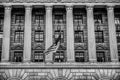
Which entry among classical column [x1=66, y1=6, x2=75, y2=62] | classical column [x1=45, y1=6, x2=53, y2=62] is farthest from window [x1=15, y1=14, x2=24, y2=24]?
classical column [x1=66, y1=6, x2=75, y2=62]

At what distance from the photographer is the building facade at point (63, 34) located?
1674 inches

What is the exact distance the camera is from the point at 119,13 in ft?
160

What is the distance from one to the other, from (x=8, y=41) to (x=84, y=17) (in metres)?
14.8

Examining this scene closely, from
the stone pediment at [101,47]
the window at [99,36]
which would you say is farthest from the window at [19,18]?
the stone pediment at [101,47]

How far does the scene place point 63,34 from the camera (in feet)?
156

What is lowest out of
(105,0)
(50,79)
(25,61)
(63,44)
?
(50,79)

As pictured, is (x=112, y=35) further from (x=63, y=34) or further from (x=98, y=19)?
(x=63, y=34)

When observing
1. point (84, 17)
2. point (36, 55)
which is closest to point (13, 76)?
point (36, 55)

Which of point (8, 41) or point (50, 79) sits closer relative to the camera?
point (50, 79)

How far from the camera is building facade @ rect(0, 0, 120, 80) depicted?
140 feet

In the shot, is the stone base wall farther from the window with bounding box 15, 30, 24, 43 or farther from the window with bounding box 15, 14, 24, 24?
the window with bounding box 15, 14, 24, 24

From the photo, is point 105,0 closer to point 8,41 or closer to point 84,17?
point 84,17

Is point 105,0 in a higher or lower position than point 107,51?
higher

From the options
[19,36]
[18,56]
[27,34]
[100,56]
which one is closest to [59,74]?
[18,56]
